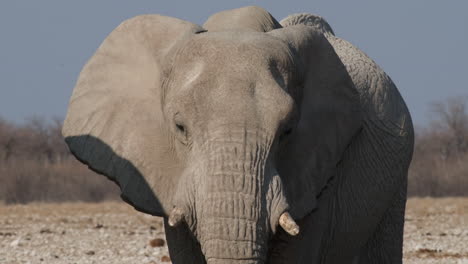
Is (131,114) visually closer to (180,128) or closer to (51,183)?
(180,128)

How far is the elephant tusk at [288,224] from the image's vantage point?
5.15 m

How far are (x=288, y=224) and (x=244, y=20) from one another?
1.17 meters

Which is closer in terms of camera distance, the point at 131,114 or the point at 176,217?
the point at 176,217

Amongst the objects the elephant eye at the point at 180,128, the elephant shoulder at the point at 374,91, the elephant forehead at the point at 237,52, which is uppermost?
the elephant forehead at the point at 237,52

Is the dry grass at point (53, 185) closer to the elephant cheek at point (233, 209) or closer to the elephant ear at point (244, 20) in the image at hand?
the elephant ear at point (244, 20)

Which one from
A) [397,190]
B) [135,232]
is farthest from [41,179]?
[397,190]

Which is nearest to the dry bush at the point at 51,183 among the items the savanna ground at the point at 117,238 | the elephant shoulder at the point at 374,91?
the savanna ground at the point at 117,238

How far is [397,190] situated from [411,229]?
1177 cm

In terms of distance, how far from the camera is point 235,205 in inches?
202

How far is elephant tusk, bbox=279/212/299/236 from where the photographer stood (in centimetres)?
515

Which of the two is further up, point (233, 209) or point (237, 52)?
point (237, 52)

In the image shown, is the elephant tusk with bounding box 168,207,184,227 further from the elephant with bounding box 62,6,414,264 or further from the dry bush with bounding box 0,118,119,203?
the dry bush with bounding box 0,118,119,203

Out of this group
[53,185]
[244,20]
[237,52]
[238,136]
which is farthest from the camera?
[53,185]

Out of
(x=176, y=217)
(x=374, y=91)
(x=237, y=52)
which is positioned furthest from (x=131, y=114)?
(x=374, y=91)
